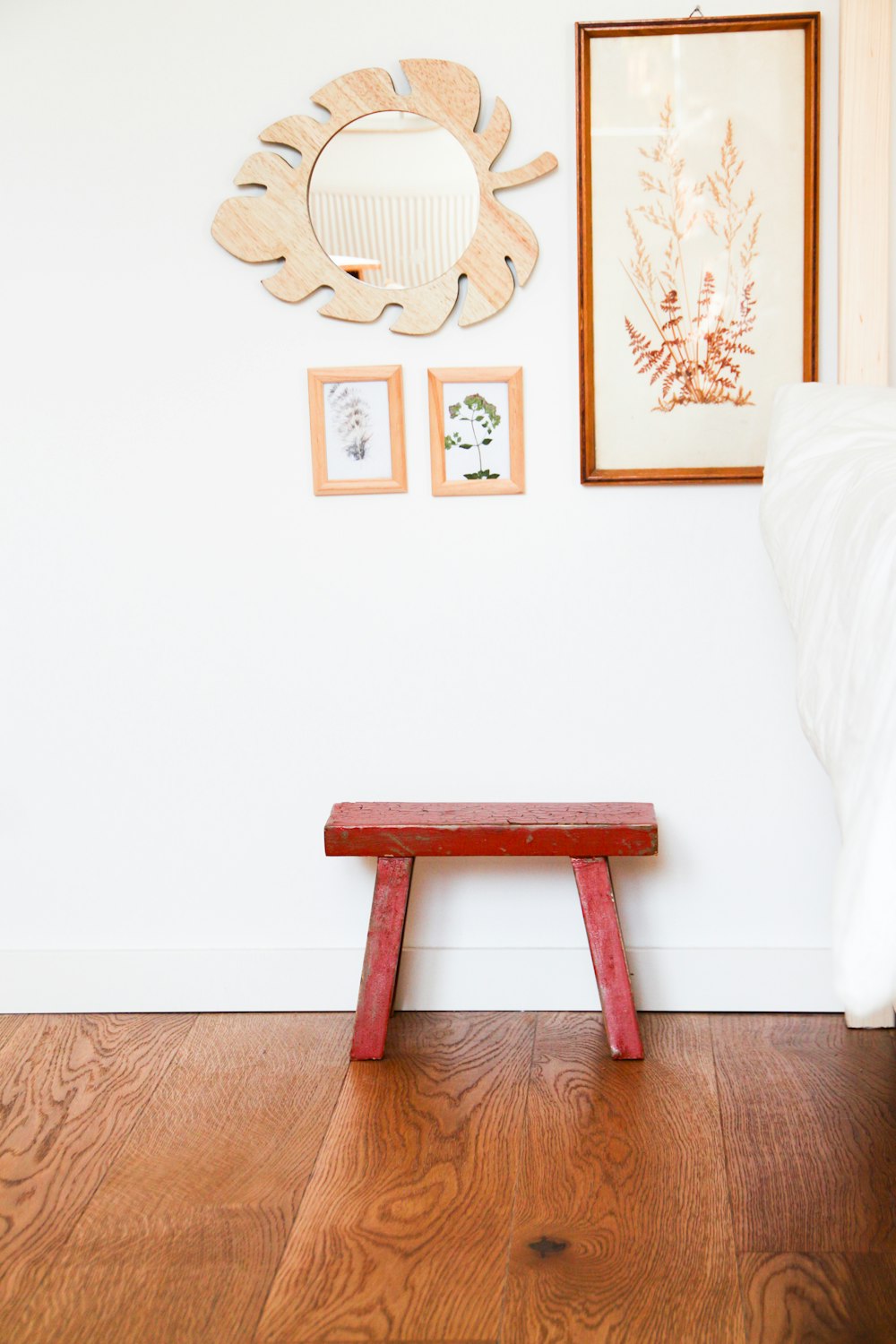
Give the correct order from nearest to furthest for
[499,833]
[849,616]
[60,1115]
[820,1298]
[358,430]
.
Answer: [849,616] → [820,1298] → [60,1115] → [499,833] → [358,430]

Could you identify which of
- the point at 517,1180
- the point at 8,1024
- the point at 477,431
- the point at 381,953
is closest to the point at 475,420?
the point at 477,431

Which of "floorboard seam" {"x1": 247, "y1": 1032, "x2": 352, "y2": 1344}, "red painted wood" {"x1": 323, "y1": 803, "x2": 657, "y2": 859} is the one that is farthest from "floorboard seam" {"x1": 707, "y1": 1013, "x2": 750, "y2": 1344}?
"floorboard seam" {"x1": 247, "y1": 1032, "x2": 352, "y2": 1344}

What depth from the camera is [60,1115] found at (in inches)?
69.1

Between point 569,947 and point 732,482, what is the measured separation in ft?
2.70

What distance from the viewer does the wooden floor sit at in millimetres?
1295

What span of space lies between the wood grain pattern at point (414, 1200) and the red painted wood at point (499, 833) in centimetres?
33

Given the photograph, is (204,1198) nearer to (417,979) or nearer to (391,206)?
(417,979)

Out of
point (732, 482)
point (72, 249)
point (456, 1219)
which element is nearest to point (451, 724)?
point (732, 482)

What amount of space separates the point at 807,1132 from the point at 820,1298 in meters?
0.37

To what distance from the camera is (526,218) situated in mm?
1908

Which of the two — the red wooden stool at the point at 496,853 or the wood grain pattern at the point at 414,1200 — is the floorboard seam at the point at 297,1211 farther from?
the red wooden stool at the point at 496,853

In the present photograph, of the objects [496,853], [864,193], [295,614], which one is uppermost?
[864,193]

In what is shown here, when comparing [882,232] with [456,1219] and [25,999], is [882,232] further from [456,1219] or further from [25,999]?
[25,999]

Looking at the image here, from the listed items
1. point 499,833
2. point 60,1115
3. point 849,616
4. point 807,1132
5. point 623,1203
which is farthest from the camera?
point 499,833
